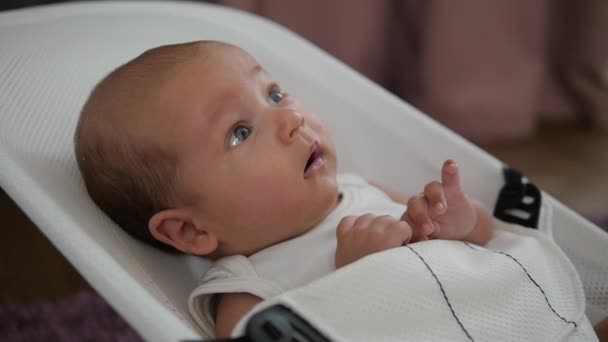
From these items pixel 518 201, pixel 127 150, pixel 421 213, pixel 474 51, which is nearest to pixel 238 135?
pixel 127 150

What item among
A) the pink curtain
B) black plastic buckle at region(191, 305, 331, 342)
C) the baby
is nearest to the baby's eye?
the baby

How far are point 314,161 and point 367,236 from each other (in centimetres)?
13

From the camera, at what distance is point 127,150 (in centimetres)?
80

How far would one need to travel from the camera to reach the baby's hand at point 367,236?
30.5 inches

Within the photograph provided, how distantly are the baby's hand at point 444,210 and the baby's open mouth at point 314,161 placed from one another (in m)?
0.12

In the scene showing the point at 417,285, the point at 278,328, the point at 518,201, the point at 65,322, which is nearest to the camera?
the point at 278,328

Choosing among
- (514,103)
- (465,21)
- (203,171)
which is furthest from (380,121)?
(514,103)

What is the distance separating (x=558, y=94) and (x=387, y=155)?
3.20 feet

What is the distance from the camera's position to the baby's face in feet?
2.64

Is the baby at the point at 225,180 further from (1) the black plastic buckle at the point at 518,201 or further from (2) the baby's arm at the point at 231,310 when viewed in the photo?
(1) the black plastic buckle at the point at 518,201

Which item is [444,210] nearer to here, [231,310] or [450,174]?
[450,174]

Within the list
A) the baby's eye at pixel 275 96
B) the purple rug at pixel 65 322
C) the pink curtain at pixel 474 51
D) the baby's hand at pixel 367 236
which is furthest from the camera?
the pink curtain at pixel 474 51

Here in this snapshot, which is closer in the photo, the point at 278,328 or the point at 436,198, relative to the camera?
the point at 278,328

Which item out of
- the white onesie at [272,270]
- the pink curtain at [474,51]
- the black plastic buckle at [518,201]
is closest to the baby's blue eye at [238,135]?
the white onesie at [272,270]
